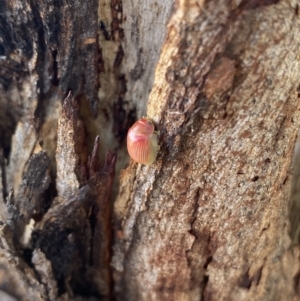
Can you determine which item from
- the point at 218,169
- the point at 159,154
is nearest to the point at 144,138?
the point at 159,154

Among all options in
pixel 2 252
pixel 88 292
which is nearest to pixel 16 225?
pixel 2 252

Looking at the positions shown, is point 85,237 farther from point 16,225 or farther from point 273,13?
point 273,13

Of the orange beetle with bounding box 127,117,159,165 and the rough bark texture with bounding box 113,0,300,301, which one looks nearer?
the rough bark texture with bounding box 113,0,300,301

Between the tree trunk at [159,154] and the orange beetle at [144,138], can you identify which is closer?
the tree trunk at [159,154]
